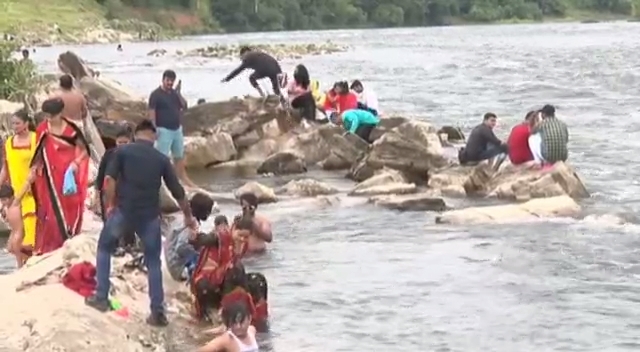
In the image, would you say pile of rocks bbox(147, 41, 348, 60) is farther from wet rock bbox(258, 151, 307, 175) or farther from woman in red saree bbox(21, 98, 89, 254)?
woman in red saree bbox(21, 98, 89, 254)

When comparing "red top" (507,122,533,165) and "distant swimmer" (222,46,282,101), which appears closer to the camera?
"red top" (507,122,533,165)

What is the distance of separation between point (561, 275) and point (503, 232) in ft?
8.62

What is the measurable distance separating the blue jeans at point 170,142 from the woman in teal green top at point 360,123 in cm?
623

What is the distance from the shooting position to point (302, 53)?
80.2 m

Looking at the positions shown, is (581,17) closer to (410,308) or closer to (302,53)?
(302,53)

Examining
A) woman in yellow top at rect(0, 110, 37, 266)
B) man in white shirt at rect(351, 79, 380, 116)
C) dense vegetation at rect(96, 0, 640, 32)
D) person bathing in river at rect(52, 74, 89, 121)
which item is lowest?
dense vegetation at rect(96, 0, 640, 32)

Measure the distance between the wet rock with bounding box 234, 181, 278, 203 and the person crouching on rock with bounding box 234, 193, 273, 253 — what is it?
3753mm

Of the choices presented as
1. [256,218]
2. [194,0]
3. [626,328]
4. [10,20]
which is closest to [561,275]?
[626,328]

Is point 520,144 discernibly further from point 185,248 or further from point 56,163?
point 56,163

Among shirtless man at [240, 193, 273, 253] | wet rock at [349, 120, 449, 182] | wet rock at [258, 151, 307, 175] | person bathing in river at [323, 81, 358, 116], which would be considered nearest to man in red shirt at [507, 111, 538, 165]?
wet rock at [349, 120, 449, 182]

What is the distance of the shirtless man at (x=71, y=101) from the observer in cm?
1480

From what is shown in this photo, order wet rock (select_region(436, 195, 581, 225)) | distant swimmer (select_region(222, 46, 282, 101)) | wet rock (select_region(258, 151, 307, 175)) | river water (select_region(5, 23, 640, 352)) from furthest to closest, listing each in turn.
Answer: distant swimmer (select_region(222, 46, 282, 101))
wet rock (select_region(258, 151, 307, 175))
wet rock (select_region(436, 195, 581, 225))
river water (select_region(5, 23, 640, 352))

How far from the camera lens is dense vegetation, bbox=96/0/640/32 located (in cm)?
14375

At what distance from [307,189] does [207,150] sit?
4505mm
